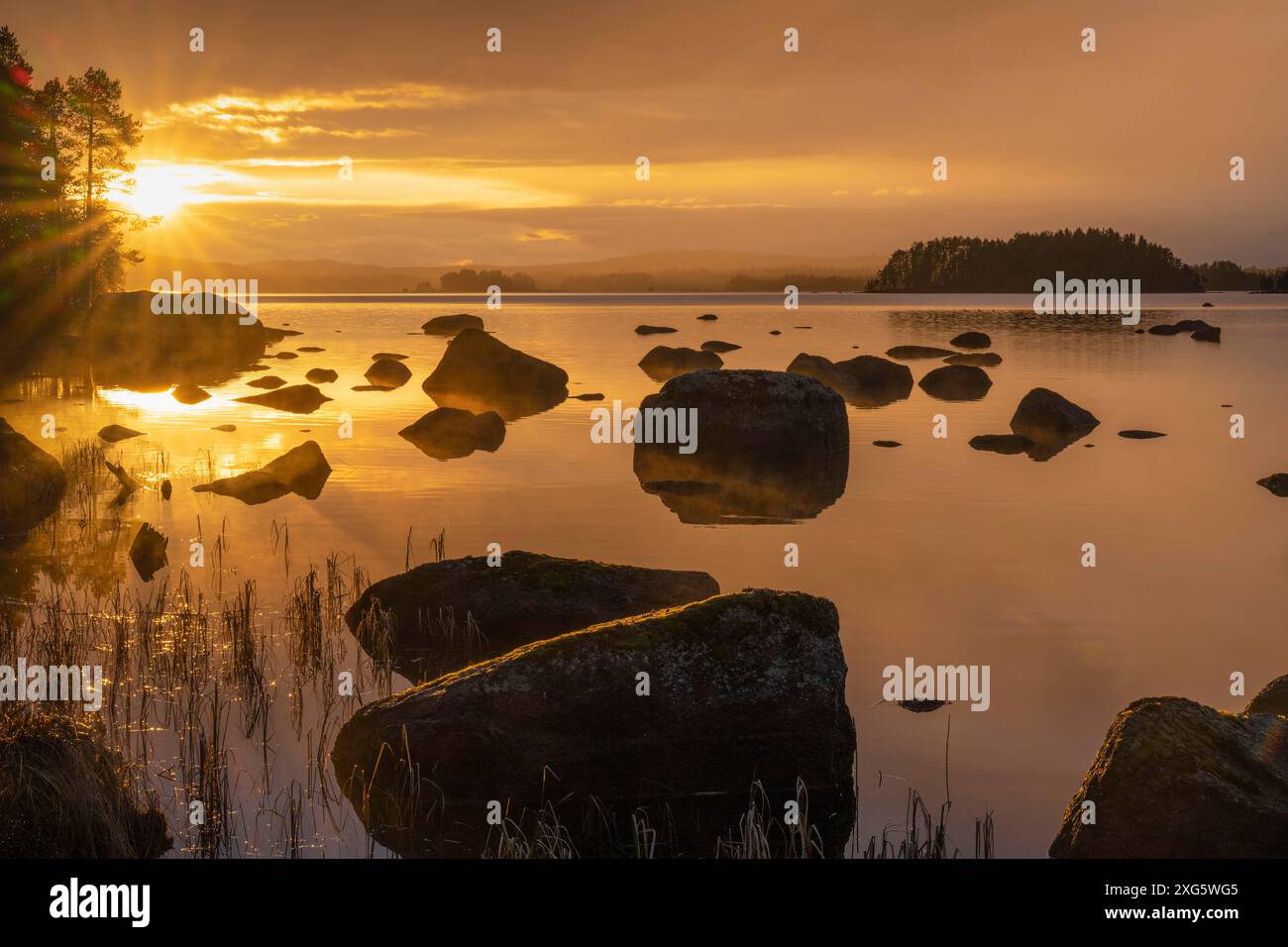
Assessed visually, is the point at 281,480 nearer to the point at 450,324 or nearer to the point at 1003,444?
the point at 1003,444

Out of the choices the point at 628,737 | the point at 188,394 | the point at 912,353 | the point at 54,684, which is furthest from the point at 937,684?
the point at 912,353

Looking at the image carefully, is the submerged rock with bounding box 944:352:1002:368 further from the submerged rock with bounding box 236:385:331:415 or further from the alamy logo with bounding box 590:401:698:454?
the alamy logo with bounding box 590:401:698:454

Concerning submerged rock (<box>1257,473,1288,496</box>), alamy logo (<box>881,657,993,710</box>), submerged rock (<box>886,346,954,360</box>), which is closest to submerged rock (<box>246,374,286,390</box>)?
submerged rock (<box>1257,473,1288,496</box>)

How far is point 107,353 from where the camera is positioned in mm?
60281

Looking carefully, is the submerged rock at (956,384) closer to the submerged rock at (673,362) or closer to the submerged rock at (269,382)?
the submerged rock at (673,362)

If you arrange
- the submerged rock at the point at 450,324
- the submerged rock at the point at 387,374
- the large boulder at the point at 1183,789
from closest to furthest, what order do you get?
the large boulder at the point at 1183,789 → the submerged rock at the point at 387,374 → the submerged rock at the point at 450,324

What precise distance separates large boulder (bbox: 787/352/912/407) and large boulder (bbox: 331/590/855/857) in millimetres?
35253

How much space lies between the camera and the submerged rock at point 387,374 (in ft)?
171

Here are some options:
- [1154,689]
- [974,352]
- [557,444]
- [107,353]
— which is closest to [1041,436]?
[557,444]

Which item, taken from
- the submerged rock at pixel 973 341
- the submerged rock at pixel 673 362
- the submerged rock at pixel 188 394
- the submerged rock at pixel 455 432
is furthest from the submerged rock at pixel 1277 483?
the submerged rock at pixel 973 341

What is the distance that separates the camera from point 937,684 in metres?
12.3

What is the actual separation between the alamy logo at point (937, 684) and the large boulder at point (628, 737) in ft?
7.75

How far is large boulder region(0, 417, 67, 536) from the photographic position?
19891 millimetres
